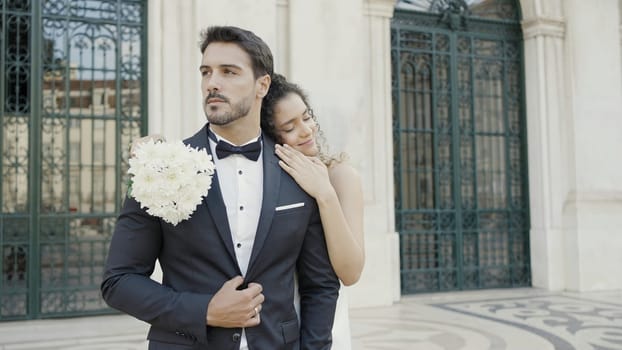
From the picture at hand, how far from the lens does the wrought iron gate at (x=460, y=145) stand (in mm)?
9086

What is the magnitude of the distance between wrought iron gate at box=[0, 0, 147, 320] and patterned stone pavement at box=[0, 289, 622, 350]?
18.8 inches

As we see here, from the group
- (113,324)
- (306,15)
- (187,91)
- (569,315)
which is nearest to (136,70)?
(187,91)

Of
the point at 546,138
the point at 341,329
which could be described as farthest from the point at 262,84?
the point at 546,138

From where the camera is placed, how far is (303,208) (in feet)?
6.61

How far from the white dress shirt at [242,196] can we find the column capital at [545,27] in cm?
875

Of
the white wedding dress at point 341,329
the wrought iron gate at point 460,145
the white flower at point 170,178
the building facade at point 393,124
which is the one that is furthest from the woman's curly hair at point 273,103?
the wrought iron gate at point 460,145

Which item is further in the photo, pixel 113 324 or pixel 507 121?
pixel 507 121

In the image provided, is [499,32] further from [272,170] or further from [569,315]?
[272,170]

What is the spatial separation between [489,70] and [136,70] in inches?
223

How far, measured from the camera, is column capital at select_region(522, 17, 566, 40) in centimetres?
955

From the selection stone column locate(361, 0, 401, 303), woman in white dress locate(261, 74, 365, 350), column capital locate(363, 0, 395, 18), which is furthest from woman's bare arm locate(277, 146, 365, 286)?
column capital locate(363, 0, 395, 18)

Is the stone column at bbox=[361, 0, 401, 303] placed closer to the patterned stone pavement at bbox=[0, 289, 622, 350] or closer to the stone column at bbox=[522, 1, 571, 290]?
the patterned stone pavement at bbox=[0, 289, 622, 350]

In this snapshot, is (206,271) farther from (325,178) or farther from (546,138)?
(546,138)

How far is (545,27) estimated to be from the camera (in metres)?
9.56
